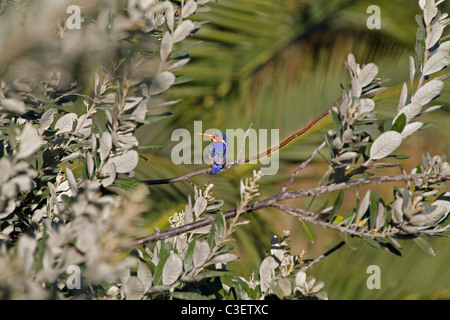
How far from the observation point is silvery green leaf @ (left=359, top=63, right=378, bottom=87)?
106 cm

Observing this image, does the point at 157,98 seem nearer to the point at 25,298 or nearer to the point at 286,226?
the point at 25,298

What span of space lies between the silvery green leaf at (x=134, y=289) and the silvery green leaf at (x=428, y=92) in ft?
2.57

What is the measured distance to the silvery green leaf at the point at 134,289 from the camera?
2.76ft

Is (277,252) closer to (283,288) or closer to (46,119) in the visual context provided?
(283,288)

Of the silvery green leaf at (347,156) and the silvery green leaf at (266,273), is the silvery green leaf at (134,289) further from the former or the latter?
the silvery green leaf at (347,156)

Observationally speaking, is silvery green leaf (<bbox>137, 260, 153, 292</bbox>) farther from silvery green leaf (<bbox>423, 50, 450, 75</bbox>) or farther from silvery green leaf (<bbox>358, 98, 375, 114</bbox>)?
silvery green leaf (<bbox>423, 50, 450, 75</bbox>)

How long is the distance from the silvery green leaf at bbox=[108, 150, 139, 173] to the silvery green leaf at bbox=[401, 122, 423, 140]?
2.07 ft

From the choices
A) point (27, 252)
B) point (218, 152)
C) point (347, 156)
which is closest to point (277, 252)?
point (347, 156)

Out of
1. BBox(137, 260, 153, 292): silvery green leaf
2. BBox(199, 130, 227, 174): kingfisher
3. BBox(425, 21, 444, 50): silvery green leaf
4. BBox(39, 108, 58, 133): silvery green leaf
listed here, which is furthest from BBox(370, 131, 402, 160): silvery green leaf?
BBox(199, 130, 227, 174): kingfisher

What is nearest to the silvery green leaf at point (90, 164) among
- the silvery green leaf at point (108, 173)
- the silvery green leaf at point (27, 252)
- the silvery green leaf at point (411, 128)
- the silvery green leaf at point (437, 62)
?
the silvery green leaf at point (108, 173)
